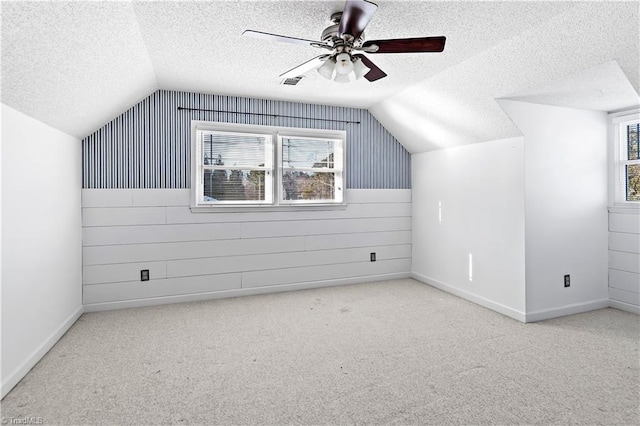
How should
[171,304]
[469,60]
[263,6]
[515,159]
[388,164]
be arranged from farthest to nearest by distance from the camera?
[388,164], [171,304], [515,159], [469,60], [263,6]

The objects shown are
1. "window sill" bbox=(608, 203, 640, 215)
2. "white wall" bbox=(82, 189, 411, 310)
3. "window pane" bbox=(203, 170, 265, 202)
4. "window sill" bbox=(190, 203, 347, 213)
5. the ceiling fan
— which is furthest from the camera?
"window pane" bbox=(203, 170, 265, 202)

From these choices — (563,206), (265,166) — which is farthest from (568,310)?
(265,166)

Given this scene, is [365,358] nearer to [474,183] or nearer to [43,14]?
[474,183]

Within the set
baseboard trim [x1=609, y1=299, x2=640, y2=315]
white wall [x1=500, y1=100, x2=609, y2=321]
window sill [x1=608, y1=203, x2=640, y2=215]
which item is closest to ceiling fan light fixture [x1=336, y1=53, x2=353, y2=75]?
white wall [x1=500, y1=100, x2=609, y2=321]

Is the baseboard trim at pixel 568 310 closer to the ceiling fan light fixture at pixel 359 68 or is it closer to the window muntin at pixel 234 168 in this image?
the ceiling fan light fixture at pixel 359 68

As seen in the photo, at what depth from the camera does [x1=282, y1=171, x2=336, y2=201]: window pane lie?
458 cm

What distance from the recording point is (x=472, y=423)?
1.90 meters

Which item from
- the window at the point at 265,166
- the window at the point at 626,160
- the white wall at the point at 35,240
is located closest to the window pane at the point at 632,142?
the window at the point at 626,160

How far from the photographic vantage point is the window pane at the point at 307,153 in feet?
14.9

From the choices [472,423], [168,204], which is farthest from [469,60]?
[168,204]

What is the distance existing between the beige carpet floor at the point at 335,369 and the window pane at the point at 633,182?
3.99 feet

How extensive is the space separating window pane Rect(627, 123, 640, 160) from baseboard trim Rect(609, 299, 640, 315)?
1.52 m

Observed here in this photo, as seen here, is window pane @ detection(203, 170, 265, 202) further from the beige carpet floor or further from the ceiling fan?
the ceiling fan

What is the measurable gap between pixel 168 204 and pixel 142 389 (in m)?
2.18
